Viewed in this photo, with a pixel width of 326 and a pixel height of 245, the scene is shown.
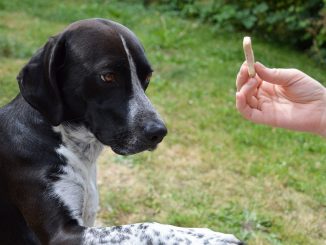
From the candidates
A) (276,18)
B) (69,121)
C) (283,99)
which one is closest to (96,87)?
(69,121)

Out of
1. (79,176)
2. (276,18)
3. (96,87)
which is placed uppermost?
(96,87)

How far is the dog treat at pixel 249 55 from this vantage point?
3027 millimetres

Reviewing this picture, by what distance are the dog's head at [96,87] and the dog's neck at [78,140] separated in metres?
0.05

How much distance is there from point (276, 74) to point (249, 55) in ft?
0.89

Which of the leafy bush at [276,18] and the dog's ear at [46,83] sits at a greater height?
the dog's ear at [46,83]

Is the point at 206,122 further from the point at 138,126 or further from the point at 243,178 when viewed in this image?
the point at 138,126

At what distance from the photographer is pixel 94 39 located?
3.11 m

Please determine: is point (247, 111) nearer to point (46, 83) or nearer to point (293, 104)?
point (293, 104)

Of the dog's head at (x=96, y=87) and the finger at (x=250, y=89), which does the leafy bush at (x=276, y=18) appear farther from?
the dog's head at (x=96, y=87)

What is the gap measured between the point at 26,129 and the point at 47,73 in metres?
0.33

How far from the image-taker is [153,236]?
275cm

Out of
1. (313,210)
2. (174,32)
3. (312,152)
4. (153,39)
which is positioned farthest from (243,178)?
(174,32)

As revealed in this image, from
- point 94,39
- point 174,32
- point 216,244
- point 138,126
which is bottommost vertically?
point 174,32

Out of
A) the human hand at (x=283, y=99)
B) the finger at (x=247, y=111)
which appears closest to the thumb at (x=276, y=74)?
the human hand at (x=283, y=99)
